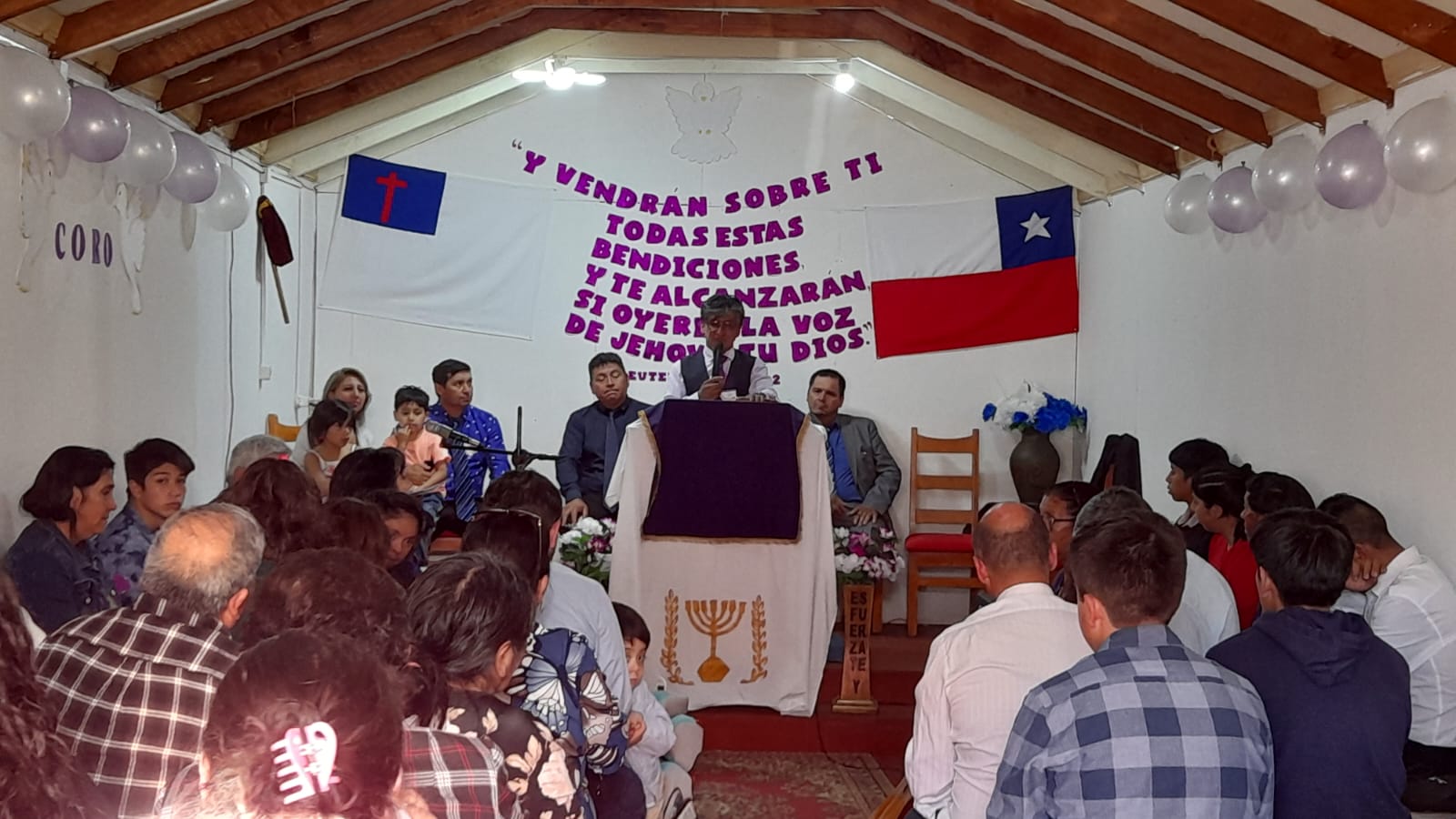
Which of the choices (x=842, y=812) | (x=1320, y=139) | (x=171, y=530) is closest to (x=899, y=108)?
(x=1320, y=139)

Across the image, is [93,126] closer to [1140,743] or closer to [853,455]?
[1140,743]

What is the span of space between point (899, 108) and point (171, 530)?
19.0ft

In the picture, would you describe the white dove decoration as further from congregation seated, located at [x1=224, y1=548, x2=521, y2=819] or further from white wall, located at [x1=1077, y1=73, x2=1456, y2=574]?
congregation seated, located at [x1=224, y1=548, x2=521, y2=819]

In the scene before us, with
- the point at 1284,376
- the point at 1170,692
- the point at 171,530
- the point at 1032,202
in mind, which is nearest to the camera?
the point at 1170,692

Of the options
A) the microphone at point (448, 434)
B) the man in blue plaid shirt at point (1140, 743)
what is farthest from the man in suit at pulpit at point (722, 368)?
the man in blue plaid shirt at point (1140, 743)

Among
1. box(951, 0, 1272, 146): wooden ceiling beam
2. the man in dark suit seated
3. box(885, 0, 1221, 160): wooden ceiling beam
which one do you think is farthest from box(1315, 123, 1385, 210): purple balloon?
the man in dark suit seated

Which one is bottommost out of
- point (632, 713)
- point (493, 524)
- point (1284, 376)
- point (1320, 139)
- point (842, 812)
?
point (842, 812)

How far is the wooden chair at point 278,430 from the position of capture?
6590mm

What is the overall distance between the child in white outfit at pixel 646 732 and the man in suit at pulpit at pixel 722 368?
1.58m

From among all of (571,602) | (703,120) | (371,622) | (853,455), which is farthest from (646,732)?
(703,120)

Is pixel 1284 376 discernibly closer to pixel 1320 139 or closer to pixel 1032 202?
pixel 1320 139

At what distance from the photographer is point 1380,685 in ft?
7.51

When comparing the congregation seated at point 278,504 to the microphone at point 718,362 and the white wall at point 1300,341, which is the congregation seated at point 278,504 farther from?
the white wall at point 1300,341

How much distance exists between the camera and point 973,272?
284 inches
